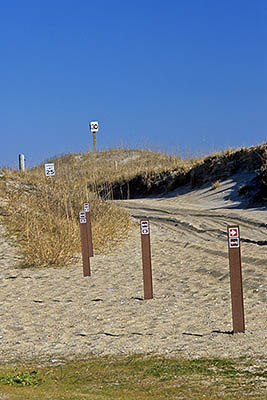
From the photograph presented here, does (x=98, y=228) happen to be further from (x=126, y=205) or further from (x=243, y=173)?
(x=243, y=173)

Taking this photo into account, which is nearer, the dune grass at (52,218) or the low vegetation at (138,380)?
the low vegetation at (138,380)

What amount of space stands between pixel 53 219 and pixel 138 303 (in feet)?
23.0

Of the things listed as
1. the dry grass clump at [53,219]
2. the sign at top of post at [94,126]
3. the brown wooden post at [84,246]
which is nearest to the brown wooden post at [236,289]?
the brown wooden post at [84,246]

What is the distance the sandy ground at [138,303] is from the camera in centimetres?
782

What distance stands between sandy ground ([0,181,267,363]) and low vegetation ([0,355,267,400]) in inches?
17.3

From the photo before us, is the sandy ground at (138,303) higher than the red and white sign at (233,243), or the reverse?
the red and white sign at (233,243)

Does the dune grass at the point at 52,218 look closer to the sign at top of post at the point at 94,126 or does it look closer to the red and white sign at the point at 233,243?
the red and white sign at the point at 233,243

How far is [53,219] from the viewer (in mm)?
17062

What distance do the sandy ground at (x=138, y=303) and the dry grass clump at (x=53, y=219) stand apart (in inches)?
19.2

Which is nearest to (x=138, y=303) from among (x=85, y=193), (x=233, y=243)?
(x=233, y=243)

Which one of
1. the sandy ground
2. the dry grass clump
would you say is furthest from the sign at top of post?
the sandy ground

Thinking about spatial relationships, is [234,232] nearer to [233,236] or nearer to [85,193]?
[233,236]

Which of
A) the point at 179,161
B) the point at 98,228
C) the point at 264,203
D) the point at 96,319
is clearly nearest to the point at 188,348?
the point at 96,319

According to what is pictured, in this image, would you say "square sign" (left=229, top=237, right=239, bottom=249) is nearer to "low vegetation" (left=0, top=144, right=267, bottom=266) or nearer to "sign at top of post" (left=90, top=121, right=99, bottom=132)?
"low vegetation" (left=0, top=144, right=267, bottom=266)
